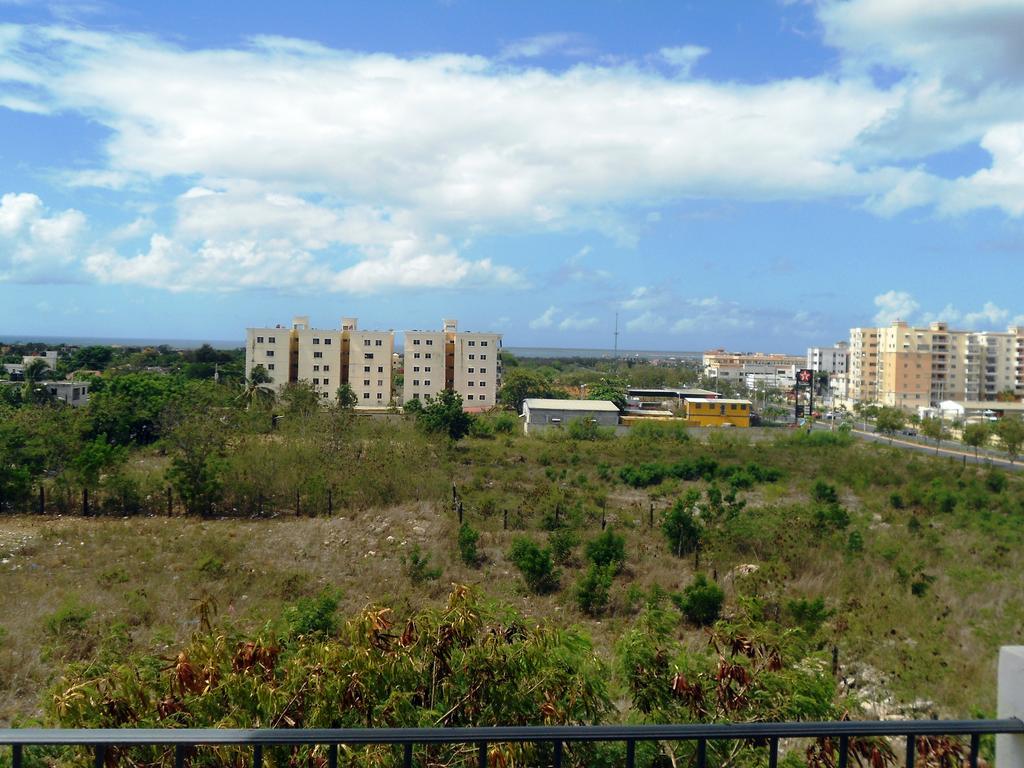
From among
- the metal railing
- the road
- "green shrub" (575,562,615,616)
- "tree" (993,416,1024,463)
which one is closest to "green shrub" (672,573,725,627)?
"green shrub" (575,562,615,616)

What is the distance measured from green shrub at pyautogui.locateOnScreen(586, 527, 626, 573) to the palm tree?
10940 millimetres

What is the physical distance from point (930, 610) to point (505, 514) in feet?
20.5

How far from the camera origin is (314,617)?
554 cm

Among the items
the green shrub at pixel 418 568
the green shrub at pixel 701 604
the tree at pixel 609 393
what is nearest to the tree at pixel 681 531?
the green shrub at pixel 701 604

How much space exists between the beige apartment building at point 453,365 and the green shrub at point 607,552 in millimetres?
23542

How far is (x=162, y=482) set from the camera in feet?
42.6

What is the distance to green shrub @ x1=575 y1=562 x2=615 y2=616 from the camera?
838cm

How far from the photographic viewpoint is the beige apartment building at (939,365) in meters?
45.0

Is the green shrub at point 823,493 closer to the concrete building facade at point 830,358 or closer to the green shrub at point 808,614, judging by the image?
the green shrub at point 808,614

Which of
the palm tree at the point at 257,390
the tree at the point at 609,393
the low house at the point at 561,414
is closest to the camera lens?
the palm tree at the point at 257,390

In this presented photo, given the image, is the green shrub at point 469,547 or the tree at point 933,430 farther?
the tree at point 933,430

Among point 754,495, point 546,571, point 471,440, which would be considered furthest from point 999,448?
point 546,571

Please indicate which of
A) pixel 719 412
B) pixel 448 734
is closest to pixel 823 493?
pixel 448 734

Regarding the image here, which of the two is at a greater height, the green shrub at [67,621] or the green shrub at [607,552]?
the green shrub at [607,552]
